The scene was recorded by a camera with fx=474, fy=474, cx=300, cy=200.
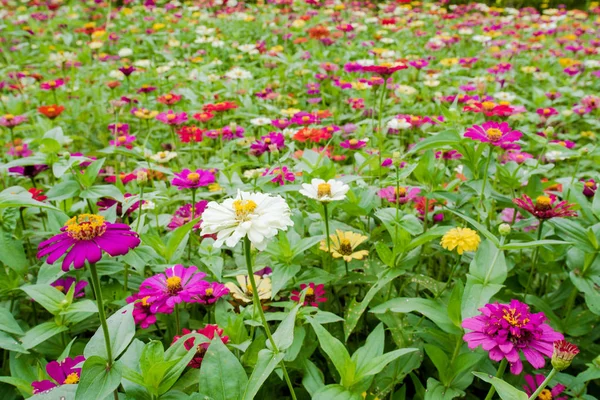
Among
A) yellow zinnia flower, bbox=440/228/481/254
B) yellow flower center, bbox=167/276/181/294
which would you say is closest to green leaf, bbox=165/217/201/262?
yellow flower center, bbox=167/276/181/294

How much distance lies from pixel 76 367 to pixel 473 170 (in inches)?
48.4

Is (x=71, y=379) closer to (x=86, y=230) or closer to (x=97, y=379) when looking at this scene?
(x=97, y=379)

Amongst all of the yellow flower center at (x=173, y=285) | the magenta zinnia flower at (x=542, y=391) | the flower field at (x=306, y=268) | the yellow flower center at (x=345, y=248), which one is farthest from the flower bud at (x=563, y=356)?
the yellow flower center at (x=173, y=285)

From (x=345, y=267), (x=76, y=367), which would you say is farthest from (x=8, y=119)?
(x=345, y=267)

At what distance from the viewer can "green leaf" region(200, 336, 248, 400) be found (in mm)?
911

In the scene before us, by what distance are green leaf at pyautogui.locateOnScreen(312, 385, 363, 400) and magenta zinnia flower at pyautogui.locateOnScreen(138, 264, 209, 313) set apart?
382mm

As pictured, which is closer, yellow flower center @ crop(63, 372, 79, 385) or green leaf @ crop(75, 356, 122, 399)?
green leaf @ crop(75, 356, 122, 399)

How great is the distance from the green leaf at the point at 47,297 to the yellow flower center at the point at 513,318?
3.26 feet

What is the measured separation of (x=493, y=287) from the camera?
108 centimetres

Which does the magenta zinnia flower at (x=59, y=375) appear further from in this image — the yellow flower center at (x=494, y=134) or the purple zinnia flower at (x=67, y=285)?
the yellow flower center at (x=494, y=134)

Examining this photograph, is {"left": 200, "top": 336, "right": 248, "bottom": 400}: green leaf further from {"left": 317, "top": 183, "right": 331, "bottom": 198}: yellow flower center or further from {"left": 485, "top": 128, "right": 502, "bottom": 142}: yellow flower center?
{"left": 485, "top": 128, "right": 502, "bottom": 142}: yellow flower center

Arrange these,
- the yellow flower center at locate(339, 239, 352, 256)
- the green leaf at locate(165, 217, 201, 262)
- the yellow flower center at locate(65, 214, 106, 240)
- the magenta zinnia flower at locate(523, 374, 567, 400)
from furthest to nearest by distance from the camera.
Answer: the yellow flower center at locate(339, 239, 352, 256) → the green leaf at locate(165, 217, 201, 262) → the magenta zinnia flower at locate(523, 374, 567, 400) → the yellow flower center at locate(65, 214, 106, 240)

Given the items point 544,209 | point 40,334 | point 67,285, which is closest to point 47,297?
point 40,334

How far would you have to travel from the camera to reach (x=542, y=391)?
119cm
